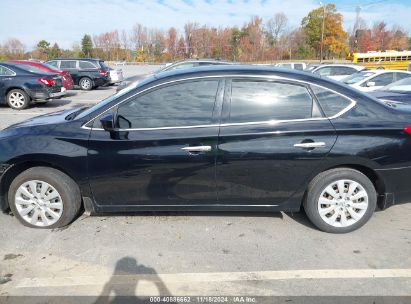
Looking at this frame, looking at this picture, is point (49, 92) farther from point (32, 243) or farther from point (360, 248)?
point (360, 248)

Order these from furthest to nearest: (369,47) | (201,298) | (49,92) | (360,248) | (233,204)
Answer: (369,47) → (49,92) → (233,204) → (360,248) → (201,298)

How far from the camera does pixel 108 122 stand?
310cm

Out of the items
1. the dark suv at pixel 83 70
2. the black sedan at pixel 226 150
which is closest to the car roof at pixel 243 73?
the black sedan at pixel 226 150

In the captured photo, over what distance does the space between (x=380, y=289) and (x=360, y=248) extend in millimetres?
572

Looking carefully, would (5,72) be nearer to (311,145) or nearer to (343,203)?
(311,145)

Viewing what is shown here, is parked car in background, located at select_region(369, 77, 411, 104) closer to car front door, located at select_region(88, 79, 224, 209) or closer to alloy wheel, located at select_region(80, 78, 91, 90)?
car front door, located at select_region(88, 79, 224, 209)

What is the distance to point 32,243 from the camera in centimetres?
322

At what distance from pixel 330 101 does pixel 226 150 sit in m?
1.11

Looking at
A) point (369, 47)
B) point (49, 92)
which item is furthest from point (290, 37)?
point (49, 92)

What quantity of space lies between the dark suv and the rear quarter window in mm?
16760

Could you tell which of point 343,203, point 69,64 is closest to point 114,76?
point 69,64

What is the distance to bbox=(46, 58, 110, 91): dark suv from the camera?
1791 cm

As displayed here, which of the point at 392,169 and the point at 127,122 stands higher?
the point at 127,122

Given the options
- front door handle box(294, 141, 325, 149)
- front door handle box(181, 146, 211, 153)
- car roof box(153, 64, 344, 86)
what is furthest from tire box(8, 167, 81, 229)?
front door handle box(294, 141, 325, 149)
